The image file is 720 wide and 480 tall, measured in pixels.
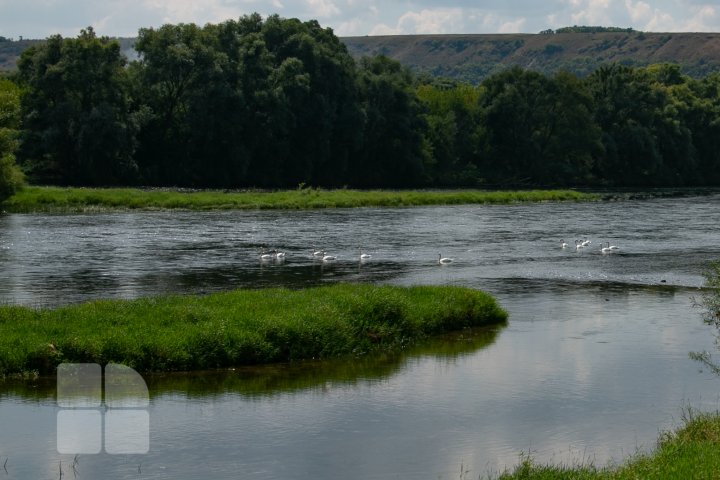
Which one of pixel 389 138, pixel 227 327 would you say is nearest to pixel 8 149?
pixel 227 327

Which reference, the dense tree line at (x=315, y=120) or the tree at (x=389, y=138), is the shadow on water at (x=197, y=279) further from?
the tree at (x=389, y=138)

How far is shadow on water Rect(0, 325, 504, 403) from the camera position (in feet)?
65.7

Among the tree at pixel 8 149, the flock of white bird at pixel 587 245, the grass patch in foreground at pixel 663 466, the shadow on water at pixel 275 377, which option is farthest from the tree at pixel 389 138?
the grass patch in foreground at pixel 663 466

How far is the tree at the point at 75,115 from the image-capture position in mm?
81312

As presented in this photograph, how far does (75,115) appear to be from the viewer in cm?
8131

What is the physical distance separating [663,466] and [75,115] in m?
73.1

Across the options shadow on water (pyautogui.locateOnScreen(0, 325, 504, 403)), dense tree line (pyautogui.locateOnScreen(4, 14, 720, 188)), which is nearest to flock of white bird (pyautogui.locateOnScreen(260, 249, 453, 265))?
shadow on water (pyautogui.locateOnScreen(0, 325, 504, 403))

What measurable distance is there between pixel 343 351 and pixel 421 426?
607 cm

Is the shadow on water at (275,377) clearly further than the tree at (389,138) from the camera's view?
No

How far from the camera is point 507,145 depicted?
384ft

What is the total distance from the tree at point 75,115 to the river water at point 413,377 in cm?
3290

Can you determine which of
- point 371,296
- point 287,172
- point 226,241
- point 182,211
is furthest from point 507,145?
point 371,296
